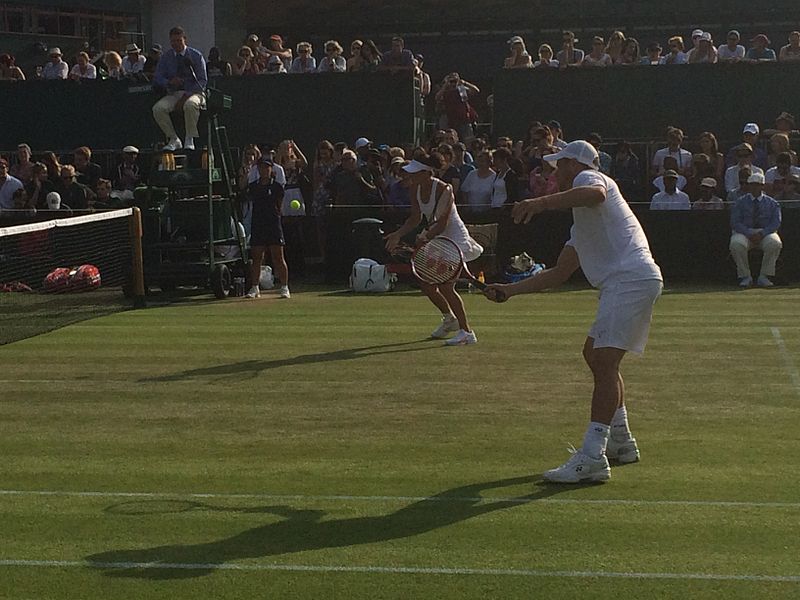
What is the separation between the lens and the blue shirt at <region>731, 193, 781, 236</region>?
2138 cm

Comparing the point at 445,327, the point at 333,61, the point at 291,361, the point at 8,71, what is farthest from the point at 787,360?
the point at 8,71

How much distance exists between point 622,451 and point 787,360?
5130mm

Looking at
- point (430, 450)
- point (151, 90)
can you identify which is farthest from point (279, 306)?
point (430, 450)

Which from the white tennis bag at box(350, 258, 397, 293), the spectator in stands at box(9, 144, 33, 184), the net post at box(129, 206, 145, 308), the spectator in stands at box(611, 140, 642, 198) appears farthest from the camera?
the spectator in stands at box(9, 144, 33, 184)

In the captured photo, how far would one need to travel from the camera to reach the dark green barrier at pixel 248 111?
26.0 metres

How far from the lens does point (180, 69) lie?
20.1 metres

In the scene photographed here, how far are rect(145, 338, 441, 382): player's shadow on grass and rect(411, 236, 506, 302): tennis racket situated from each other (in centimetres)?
203

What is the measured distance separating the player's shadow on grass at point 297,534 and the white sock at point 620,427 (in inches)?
29.7

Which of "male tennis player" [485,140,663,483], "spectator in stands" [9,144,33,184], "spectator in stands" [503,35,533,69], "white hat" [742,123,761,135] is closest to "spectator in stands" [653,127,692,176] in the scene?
"white hat" [742,123,761,135]

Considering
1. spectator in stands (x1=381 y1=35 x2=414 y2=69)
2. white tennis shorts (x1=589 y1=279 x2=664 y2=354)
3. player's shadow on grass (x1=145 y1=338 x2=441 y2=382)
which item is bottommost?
player's shadow on grass (x1=145 y1=338 x2=441 y2=382)

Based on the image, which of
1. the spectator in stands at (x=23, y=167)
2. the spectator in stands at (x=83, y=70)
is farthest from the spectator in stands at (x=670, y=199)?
the spectator in stands at (x=83, y=70)

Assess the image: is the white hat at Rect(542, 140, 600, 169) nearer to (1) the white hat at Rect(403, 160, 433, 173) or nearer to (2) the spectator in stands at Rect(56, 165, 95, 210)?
(1) the white hat at Rect(403, 160, 433, 173)

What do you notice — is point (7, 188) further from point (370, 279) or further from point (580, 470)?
point (580, 470)

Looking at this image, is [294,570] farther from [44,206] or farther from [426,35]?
[426,35]
